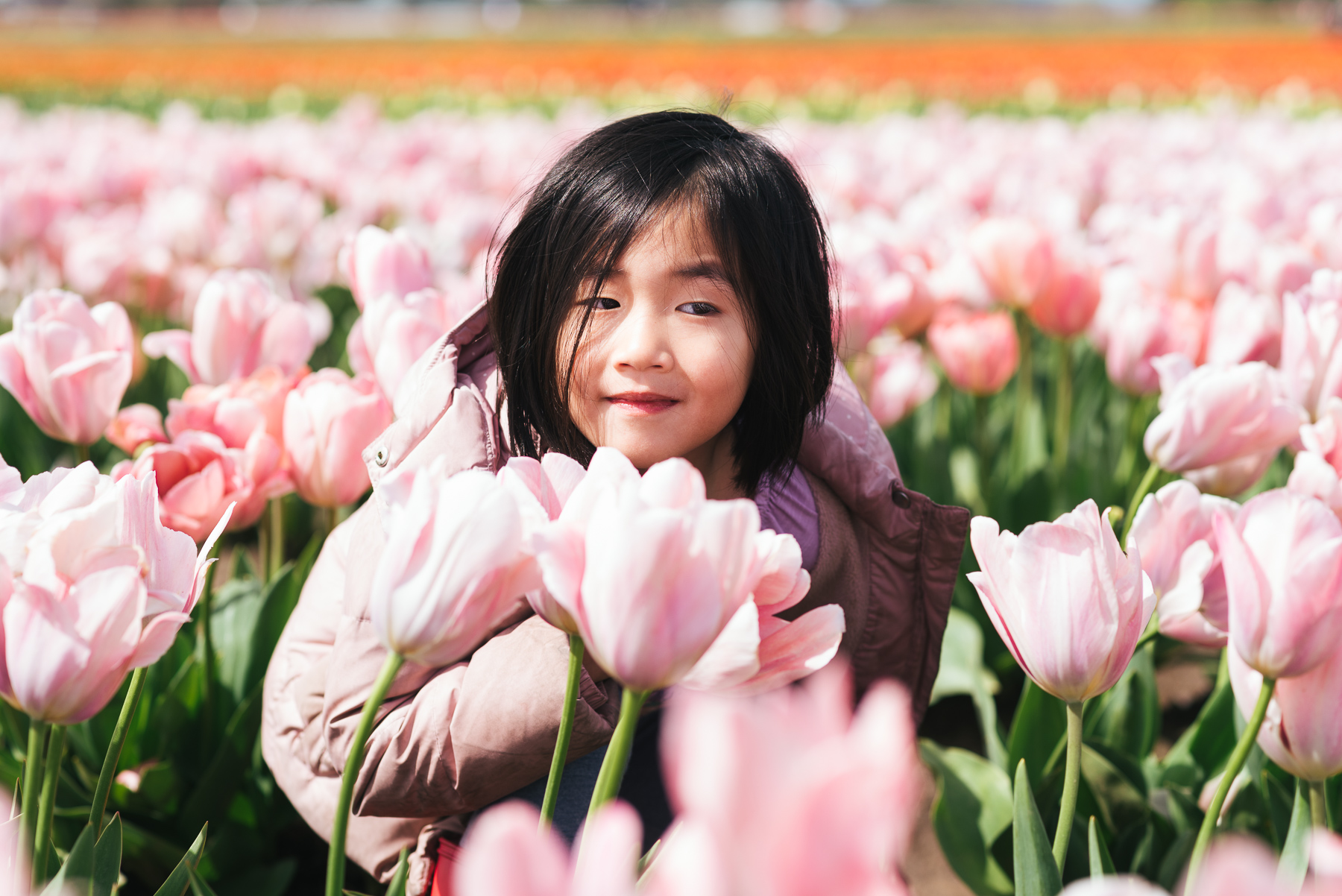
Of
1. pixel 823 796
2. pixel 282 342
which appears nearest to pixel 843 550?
pixel 282 342

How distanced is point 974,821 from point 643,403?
70 centimetres

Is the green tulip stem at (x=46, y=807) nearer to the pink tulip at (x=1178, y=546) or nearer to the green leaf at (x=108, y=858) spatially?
the green leaf at (x=108, y=858)

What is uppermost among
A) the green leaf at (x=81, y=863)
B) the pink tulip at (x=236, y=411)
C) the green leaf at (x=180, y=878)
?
the pink tulip at (x=236, y=411)

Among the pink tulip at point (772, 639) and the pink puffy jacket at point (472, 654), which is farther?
the pink puffy jacket at point (472, 654)

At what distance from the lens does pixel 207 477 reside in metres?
1.35

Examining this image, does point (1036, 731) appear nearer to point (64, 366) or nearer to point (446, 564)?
point (446, 564)

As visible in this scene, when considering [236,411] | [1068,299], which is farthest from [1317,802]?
[1068,299]

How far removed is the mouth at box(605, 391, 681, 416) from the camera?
4.17ft

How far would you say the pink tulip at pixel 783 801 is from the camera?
0.48 metres

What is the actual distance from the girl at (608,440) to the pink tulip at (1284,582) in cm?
56

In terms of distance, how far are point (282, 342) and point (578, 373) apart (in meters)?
0.69

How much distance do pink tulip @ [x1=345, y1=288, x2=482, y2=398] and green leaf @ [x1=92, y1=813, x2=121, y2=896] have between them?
A: 72 centimetres

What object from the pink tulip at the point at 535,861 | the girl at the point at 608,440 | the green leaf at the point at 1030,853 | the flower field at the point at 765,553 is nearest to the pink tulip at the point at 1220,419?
the flower field at the point at 765,553

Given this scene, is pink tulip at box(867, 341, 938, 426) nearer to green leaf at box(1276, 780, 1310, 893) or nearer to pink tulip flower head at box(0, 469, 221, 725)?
green leaf at box(1276, 780, 1310, 893)
